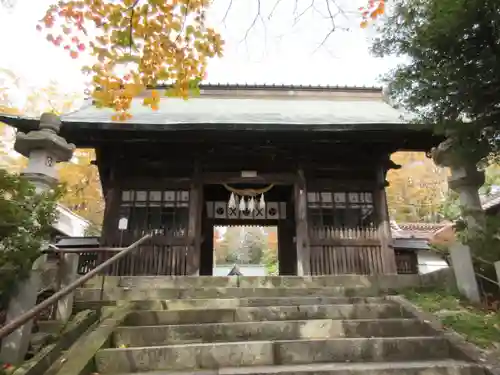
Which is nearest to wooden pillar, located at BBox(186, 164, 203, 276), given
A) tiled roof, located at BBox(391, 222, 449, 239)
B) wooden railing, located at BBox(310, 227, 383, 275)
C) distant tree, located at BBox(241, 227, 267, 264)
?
wooden railing, located at BBox(310, 227, 383, 275)

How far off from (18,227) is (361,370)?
4.25m

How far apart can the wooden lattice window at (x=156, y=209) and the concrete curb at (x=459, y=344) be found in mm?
5980

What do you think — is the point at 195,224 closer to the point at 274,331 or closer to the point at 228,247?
the point at 274,331

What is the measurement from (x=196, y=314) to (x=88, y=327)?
4.73 ft

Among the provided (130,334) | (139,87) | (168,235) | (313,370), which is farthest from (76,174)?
(313,370)

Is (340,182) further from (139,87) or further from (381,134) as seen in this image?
(139,87)

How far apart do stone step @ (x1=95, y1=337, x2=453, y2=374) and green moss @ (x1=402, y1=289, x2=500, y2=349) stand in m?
0.41

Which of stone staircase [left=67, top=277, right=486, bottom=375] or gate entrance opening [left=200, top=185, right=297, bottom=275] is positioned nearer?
stone staircase [left=67, top=277, right=486, bottom=375]

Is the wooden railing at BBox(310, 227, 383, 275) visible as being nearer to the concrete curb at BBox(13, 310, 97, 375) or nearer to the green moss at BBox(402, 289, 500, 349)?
the green moss at BBox(402, 289, 500, 349)

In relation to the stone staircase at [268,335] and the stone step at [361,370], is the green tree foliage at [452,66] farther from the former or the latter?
the stone step at [361,370]

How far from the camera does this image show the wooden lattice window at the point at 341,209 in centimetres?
974

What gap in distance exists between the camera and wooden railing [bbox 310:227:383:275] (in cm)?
901

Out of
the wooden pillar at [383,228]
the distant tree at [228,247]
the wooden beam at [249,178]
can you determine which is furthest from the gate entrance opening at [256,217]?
the distant tree at [228,247]

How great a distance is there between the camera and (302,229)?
9281mm
